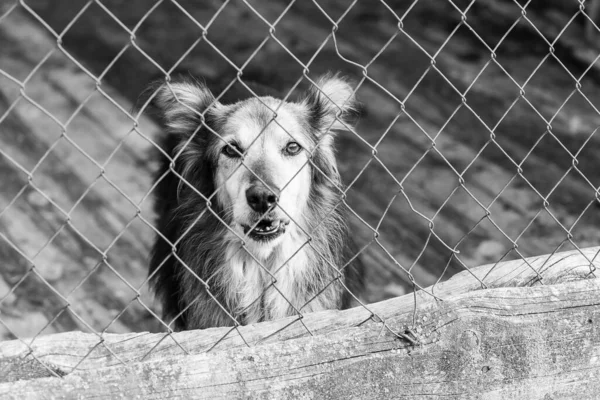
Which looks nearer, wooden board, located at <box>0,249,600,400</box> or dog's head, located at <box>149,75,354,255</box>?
wooden board, located at <box>0,249,600,400</box>

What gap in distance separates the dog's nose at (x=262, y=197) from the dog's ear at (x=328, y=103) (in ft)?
2.48

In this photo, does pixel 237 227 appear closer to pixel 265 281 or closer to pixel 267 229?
pixel 267 229

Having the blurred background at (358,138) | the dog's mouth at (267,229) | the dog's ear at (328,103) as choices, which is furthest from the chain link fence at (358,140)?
the dog's mouth at (267,229)

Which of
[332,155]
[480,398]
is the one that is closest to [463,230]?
[332,155]

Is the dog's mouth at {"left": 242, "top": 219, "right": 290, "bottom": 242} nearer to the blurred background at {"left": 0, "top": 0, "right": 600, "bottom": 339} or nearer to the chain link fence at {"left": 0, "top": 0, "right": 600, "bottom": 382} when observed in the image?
the chain link fence at {"left": 0, "top": 0, "right": 600, "bottom": 382}

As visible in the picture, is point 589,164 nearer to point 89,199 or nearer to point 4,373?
point 89,199

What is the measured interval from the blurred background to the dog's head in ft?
0.88

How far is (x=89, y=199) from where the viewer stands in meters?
5.24

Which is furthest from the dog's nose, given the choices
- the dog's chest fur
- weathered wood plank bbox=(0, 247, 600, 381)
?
weathered wood plank bbox=(0, 247, 600, 381)

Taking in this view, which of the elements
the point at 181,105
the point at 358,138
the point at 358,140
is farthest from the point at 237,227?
the point at 358,140

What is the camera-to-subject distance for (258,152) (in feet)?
11.0

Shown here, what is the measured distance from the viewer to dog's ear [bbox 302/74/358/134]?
12.1ft

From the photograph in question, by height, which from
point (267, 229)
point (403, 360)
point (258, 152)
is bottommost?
point (267, 229)

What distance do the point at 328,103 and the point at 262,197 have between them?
0.93 m
